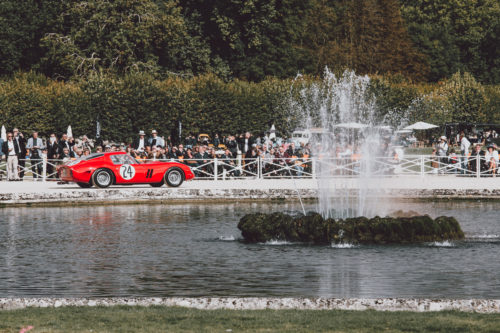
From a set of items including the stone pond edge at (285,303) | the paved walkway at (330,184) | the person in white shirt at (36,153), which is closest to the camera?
the stone pond edge at (285,303)

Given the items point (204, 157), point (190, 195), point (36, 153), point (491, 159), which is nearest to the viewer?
point (190, 195)

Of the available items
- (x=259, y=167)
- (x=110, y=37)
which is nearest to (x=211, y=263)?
(x=259, y=167)

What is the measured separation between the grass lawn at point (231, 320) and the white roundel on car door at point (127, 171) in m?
19.1

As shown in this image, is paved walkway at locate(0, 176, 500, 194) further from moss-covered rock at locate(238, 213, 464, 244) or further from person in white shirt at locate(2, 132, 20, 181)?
moss-covered rock at locate(238, 213, 464, 244)

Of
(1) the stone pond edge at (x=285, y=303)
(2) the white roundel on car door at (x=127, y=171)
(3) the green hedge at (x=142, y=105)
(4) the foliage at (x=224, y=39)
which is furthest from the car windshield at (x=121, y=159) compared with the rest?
(4) the foliage at (x=224, y=39)

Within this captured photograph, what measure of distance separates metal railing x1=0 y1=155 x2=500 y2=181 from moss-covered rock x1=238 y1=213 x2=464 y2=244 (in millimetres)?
15777

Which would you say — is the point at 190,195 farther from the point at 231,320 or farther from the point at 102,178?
the point at 231,320

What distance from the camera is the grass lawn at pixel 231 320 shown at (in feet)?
25.7

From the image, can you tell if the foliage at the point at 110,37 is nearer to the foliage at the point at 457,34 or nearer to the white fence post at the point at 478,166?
the white fence post at the point at 478,166

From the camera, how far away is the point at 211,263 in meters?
13.1

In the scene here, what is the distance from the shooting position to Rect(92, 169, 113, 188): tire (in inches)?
1086

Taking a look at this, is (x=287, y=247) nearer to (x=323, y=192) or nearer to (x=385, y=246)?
(x=385, y=246)

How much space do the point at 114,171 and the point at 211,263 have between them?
1519cm

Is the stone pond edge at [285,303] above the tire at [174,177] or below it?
below
